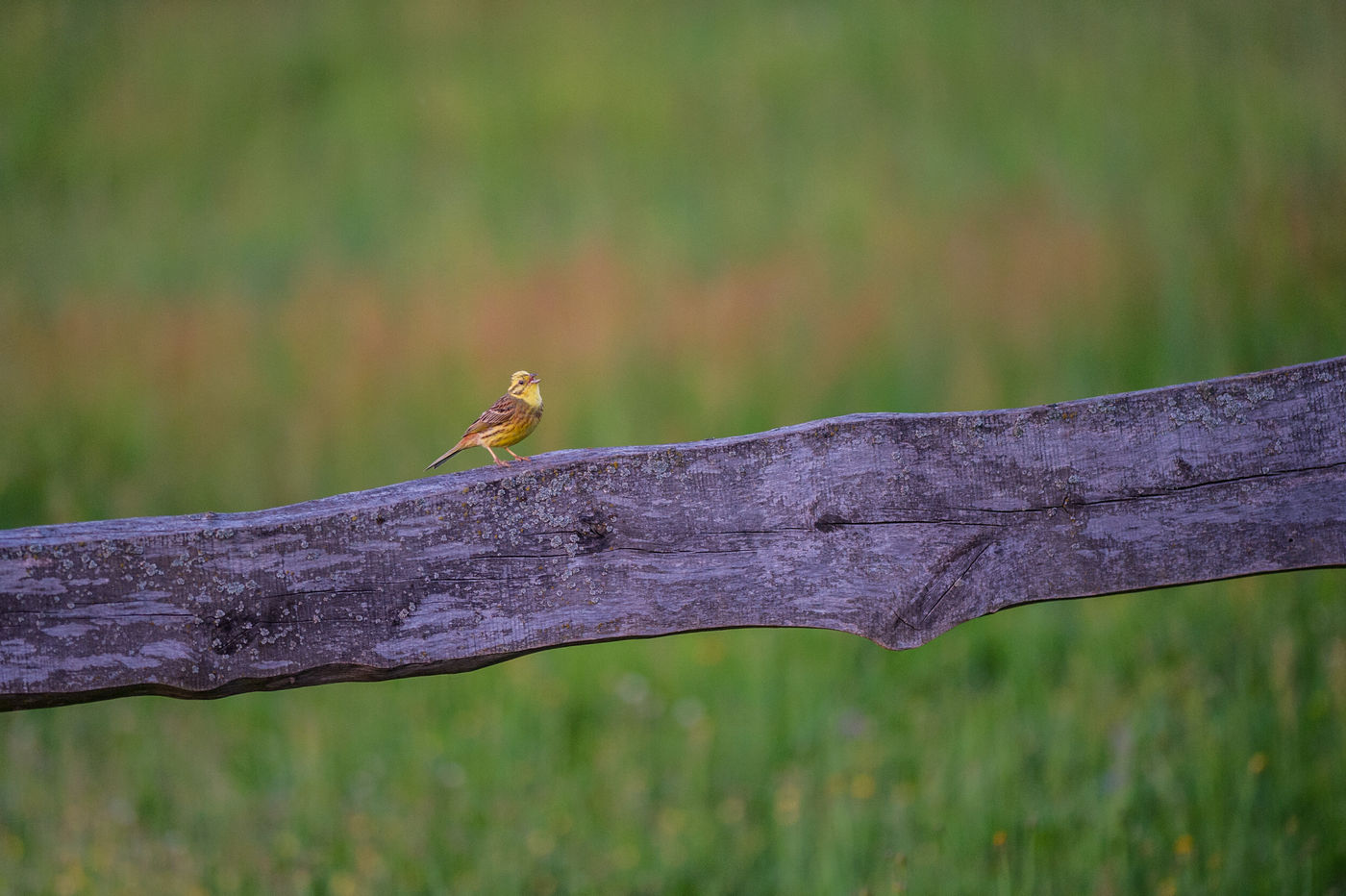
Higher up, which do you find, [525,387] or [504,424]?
[525,387]

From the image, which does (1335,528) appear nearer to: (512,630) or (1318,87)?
(512,630)

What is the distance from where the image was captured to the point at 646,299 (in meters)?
6.27

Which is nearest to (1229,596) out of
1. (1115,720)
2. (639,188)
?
(1115,720)

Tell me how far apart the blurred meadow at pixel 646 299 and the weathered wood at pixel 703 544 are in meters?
2.79

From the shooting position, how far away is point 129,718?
16.4 ft

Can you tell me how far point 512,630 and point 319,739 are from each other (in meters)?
3.44

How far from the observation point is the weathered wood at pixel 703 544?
177 cm

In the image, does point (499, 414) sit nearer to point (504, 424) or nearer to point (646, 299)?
point (504, 424)

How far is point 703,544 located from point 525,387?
84cm

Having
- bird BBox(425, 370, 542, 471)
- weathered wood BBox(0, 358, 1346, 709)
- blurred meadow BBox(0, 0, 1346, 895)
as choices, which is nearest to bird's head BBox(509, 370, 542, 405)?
bird BBox(425, 370, 542, 471)

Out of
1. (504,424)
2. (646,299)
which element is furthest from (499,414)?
(646,299)

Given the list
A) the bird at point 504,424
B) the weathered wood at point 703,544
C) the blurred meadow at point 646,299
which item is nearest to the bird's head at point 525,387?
the bird at point 504,424

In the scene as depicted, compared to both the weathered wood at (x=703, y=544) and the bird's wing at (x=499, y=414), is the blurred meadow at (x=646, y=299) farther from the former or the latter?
the weathered wood at (x=703, y=544)

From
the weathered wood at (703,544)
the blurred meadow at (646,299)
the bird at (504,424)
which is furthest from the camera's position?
the blurred meadow at (646,299)
